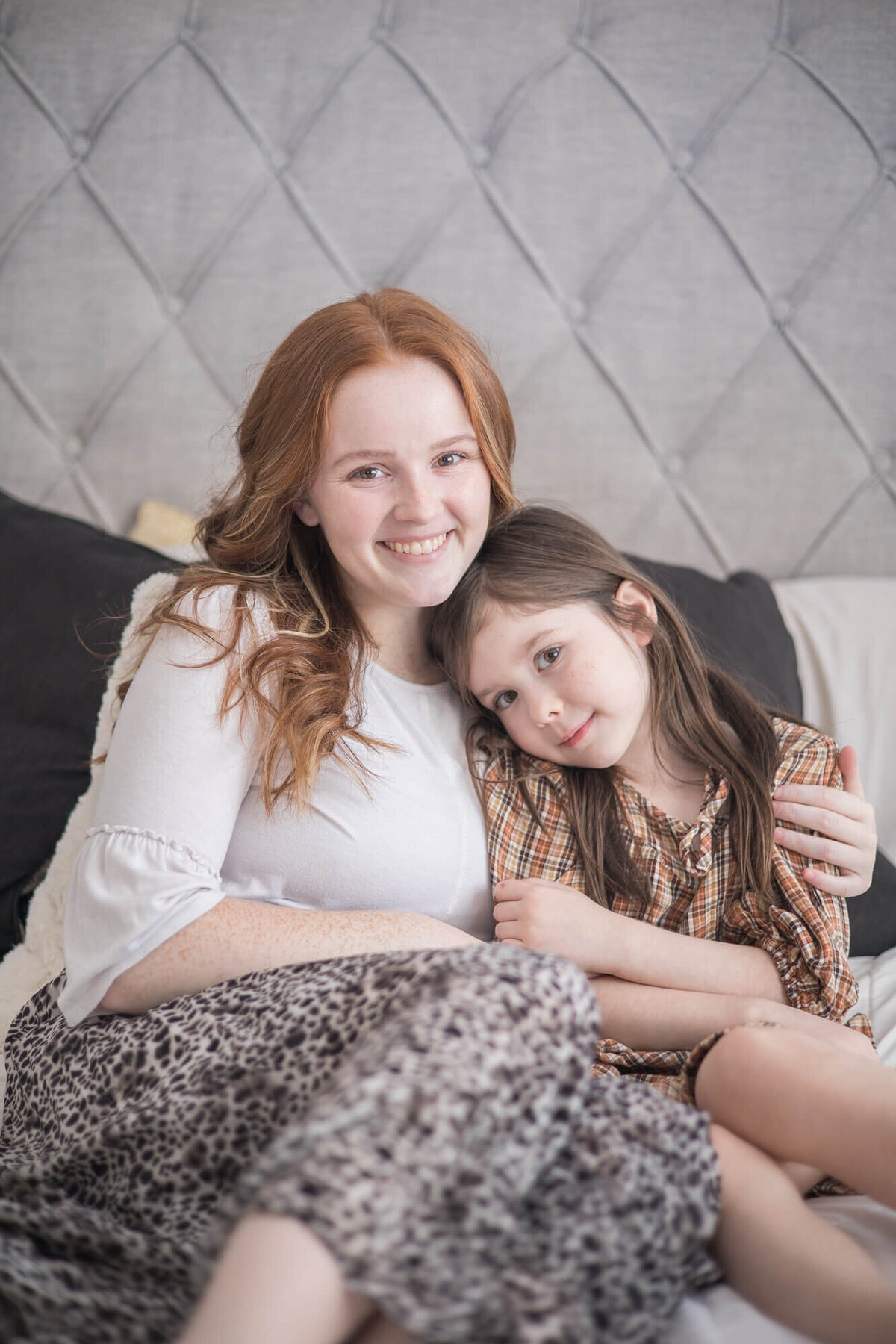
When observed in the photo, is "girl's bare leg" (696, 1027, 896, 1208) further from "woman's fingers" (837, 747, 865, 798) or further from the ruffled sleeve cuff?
the ruffled sleeve cuff

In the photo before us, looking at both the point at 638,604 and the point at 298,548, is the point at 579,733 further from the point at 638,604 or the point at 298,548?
the point at 298,548

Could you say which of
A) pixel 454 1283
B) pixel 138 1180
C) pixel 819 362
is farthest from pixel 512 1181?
pixel 819 362

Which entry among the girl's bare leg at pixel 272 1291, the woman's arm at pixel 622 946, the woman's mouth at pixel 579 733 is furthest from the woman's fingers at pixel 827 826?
the girl's bare leg at pixel 272 1291

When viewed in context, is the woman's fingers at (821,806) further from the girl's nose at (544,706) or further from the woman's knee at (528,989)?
the woman's knee at (528,989)

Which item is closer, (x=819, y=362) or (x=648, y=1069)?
(x=648, y=1069)

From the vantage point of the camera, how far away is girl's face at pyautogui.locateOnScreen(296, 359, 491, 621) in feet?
4.11

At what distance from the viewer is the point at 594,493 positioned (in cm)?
201

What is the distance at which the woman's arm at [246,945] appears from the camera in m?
1.10

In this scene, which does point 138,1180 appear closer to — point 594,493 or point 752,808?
point 752,808

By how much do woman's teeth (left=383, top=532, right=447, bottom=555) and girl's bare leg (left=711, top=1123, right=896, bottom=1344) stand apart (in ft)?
2.48

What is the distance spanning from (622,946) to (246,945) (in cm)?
45

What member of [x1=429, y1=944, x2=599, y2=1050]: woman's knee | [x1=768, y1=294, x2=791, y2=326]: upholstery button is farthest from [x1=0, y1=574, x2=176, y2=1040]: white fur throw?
[x1=768, y1=294, x2=791, y2=326]: upholstery button

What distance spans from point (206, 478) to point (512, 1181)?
4.99 feet

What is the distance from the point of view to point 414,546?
1.29 m
